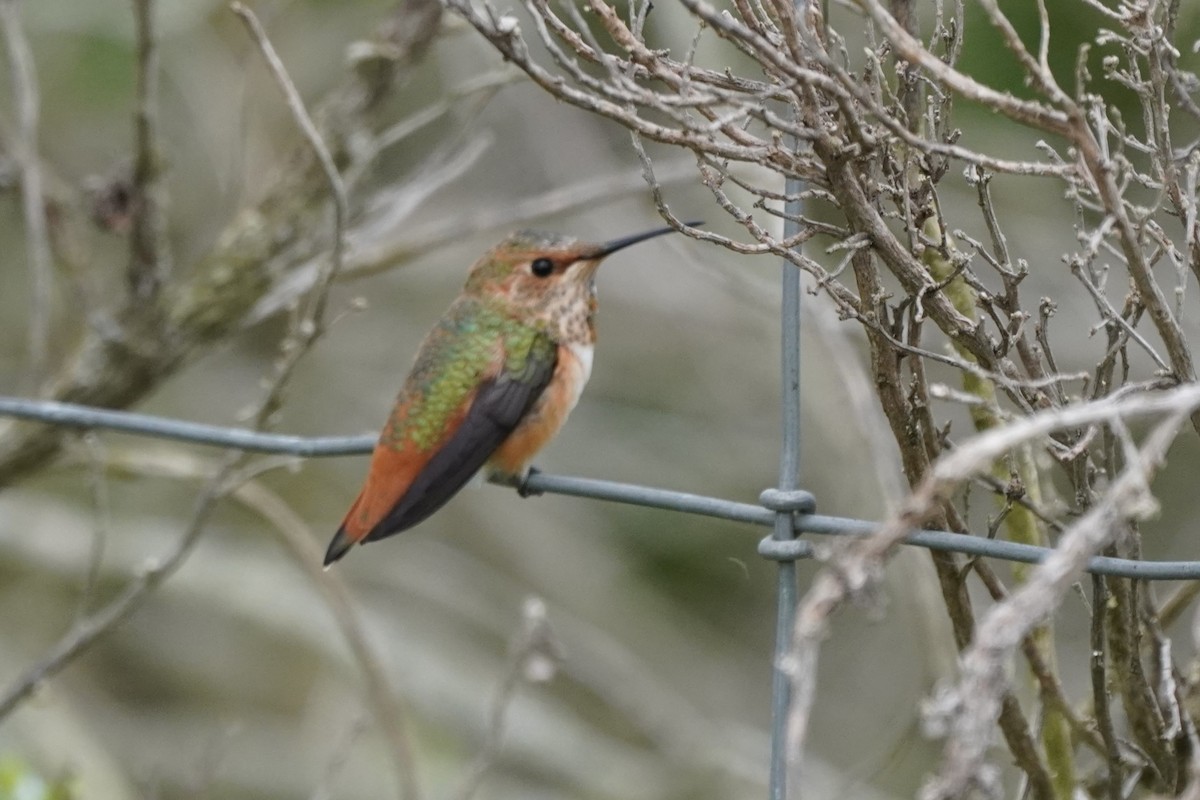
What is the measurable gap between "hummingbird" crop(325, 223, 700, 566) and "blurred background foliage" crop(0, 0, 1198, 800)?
1496 mm

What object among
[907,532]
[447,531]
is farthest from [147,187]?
[447,531]

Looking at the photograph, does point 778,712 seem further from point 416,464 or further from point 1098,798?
point 416,464

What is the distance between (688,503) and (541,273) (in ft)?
6.26

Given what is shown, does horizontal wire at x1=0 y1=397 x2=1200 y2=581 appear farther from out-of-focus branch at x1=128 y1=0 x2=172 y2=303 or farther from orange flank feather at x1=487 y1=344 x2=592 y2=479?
orange flank feather at x1=487 y1=344 x2=592 y2=479

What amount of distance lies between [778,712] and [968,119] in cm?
487

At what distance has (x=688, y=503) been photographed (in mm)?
2117

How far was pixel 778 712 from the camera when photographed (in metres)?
1.91

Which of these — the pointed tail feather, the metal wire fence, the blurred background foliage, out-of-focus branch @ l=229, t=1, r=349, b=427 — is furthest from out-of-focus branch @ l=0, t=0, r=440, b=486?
the metal wire fence

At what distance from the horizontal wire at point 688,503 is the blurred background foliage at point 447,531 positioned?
2490mm

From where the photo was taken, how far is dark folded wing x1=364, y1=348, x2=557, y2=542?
Result: 344cm

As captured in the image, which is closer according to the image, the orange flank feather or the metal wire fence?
the metal wire fence

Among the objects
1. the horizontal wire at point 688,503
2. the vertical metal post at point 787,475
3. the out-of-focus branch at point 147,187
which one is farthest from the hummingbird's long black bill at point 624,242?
the out-of-focus branch at point 147,187

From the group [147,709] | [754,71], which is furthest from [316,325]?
[147,709]

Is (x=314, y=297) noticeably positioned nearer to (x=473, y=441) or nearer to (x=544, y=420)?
(x=473, y=441)
